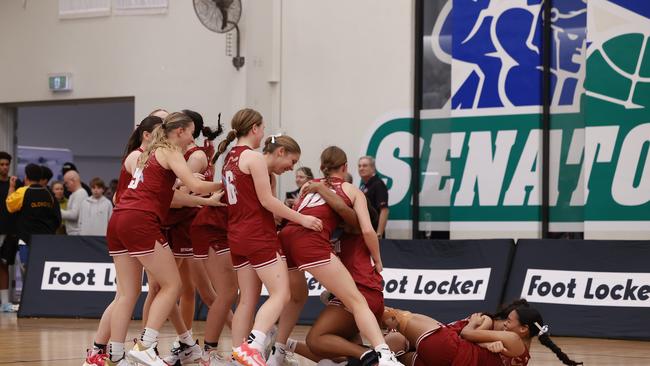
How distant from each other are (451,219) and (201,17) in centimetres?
433

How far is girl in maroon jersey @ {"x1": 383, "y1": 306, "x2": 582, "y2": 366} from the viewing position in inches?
290

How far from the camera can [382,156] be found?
14781 millimetres

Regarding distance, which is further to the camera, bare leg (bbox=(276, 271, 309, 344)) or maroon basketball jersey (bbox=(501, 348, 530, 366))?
bare leg (bbox=(276, 271, 309, 344))

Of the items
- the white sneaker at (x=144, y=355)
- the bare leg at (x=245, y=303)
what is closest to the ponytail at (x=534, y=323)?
the bare leg at (x=245, y=303)

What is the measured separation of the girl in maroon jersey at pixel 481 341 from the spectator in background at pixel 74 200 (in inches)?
351

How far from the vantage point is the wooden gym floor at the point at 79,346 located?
900 cm

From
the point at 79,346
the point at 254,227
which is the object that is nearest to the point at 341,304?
the point at 254,227

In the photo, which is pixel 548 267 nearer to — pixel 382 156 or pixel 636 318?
pixel 636 318

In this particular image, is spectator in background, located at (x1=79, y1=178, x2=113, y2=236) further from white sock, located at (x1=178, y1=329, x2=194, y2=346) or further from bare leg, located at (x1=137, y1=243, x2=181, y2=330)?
bare leg, located at (x1=137, y1=243, x2=181, y2=330)

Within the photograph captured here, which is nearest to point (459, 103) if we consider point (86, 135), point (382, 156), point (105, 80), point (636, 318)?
point (382, 156)

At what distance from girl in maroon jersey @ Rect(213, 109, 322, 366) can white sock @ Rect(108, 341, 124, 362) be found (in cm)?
80

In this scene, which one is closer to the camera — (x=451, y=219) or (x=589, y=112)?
(x=589, y=112)

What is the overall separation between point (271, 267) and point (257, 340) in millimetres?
511

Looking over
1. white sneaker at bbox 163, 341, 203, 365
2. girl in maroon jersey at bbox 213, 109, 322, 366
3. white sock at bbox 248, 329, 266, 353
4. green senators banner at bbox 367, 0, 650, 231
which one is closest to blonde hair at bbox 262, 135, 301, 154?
girl in maroon jersey at bbox 213, 109, 322, 366
